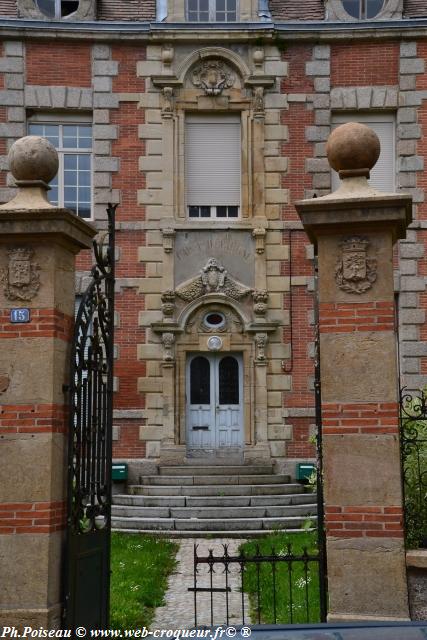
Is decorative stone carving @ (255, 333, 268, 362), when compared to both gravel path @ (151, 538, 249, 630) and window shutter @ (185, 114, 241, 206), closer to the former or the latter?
window shutter @ (185, 114, 241, 206)

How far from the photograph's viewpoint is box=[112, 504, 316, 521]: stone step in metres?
14.1

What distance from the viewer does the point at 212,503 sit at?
1452 centimetres

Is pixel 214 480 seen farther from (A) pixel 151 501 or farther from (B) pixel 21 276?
(B) pixel 21 276

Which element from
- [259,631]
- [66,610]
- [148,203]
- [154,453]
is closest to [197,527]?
[154,453]

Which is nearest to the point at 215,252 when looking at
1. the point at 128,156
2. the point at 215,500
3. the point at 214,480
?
the point at 128,156

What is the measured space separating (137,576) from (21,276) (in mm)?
4908

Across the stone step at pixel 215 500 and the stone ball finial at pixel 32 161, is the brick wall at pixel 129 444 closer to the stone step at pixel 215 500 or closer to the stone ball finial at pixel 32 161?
the stone step at pixel 215 500

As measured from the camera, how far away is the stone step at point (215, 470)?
621 inches

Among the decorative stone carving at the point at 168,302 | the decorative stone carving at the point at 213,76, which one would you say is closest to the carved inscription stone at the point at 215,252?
the decorative stone carving at the point at 168,302

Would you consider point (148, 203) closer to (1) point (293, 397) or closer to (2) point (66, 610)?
(1) point (293, 397)

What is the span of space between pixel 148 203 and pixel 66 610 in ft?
37.7

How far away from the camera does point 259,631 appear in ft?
12.0

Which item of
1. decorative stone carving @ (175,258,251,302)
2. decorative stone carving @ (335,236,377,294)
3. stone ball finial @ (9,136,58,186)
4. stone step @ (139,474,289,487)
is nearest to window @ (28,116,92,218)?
decorative stone carving @ (175,258,251,302)

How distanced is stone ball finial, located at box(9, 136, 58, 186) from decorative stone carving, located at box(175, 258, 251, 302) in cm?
999
